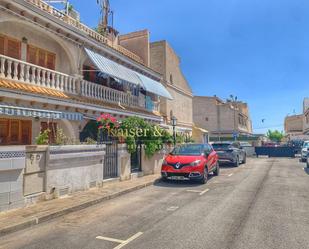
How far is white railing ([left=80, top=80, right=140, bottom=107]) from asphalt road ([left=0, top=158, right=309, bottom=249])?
6824mm

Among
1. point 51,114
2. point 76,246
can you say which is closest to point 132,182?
point 51,114

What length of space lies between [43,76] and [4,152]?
6.12 metres

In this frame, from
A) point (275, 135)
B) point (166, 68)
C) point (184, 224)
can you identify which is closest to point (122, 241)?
point (184, 224)

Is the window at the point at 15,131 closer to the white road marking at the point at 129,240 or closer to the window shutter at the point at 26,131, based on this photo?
the window shutter at the point at 26,131

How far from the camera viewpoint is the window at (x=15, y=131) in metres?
Result: 11.7

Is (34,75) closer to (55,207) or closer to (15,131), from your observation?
(15,131)

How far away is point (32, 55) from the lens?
1283 cm

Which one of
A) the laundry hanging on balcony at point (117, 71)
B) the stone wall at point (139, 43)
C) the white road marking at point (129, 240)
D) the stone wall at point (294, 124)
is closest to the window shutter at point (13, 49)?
the laundry hanging on balcony at point (117, 71)

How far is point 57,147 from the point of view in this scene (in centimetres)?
853

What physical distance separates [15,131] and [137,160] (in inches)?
222

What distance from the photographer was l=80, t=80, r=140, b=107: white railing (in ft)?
47.7

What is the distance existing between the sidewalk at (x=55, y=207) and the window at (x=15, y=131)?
460cm

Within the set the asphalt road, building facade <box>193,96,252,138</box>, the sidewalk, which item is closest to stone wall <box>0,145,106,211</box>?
the sidewalk

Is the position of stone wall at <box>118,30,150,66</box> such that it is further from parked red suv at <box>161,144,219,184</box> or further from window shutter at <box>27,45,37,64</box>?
parked red suv at <box>161,144,219,184</box>
